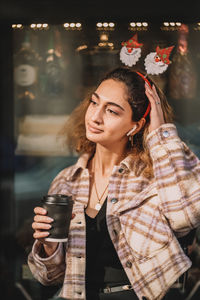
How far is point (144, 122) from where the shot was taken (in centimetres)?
188

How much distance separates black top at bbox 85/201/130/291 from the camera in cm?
175

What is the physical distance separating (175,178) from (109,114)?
0.43 meters

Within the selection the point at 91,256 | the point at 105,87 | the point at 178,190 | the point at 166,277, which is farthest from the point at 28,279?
the point at 105,87

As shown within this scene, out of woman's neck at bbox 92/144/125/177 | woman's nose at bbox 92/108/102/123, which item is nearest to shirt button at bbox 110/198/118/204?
woman's neck at bbox 92/144/125/177

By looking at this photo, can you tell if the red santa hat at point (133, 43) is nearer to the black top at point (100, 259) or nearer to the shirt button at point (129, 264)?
the black top at point (100, 259)

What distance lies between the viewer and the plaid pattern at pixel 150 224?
168 centimetres

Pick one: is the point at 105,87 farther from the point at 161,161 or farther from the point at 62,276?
the point at 62,276

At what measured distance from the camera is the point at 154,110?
180 cm

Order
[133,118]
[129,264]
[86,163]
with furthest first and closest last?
[86,163]
[133,118]
[129,264]

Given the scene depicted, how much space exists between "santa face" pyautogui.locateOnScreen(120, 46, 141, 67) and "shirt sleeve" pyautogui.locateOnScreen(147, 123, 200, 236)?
369 millimetres

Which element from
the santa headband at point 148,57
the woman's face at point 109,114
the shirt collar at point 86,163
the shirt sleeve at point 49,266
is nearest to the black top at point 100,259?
the shirt sleeve at point 49,266

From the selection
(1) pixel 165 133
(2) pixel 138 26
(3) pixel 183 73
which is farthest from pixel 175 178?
(2) pixel 138 26

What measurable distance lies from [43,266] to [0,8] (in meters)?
1.25

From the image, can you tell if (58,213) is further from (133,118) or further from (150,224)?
(133,118)
